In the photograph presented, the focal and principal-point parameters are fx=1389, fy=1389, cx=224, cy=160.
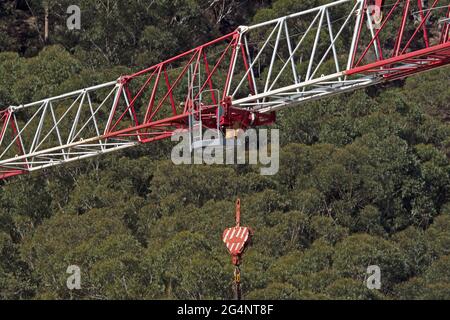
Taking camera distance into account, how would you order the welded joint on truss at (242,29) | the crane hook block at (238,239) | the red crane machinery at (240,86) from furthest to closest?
the welded joint on truss at (242,29), the red crane machinery at (240,86), the crane hook block at (238,239)

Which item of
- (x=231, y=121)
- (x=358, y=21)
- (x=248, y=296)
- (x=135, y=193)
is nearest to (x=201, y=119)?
(x=231, y=121)

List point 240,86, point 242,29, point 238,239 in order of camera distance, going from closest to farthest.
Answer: point 238,239 < point 242,29 < point 240,86

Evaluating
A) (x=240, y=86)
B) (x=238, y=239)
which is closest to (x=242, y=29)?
(x=240, y=86)

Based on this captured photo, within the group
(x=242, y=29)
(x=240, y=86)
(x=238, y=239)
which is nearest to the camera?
(x=238, y=239)

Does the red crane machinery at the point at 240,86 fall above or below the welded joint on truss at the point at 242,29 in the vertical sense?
below

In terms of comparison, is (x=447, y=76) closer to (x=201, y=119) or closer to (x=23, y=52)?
(x=23, y=52)

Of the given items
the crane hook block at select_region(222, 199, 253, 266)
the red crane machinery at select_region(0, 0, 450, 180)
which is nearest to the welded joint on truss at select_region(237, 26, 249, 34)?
the red crane machinery at select_region(0, 0, 450, 180)

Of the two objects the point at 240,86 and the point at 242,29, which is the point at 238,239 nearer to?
the point at 242,29

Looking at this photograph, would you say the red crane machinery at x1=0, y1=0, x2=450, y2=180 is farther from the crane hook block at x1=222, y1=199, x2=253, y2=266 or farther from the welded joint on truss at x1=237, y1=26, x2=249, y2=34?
the crane hook block at x1=222, y1=199, x2=253, y2=266

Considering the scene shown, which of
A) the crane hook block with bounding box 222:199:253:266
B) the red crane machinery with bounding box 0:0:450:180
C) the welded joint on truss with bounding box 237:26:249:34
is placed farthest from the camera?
the welded joint on truss with bounding box 237:26:249:34

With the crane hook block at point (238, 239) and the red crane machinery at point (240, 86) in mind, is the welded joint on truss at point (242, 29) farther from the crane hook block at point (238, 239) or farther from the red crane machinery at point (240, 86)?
the crane hook block at point (238, 239)

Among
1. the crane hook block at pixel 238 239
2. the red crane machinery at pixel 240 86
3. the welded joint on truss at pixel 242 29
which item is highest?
A: the welded joint on truss at pixel 242 29

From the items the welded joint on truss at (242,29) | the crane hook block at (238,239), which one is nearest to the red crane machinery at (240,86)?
the welded joint on truss at (242,29)

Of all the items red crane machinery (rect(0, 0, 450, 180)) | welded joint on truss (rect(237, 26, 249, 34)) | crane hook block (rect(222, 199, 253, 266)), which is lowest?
crane hook block (rect(222, 199, 253, 266))
